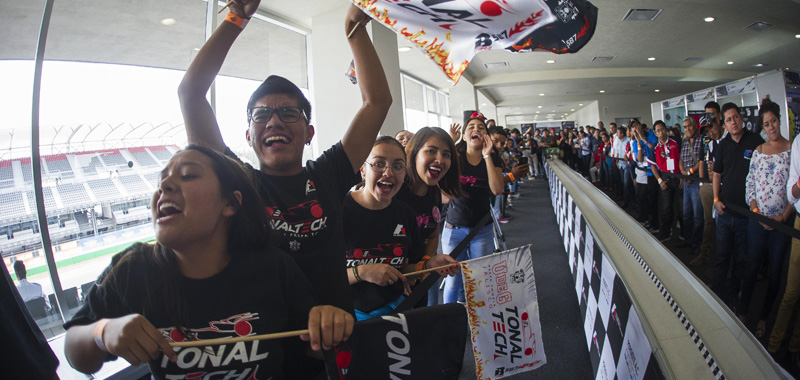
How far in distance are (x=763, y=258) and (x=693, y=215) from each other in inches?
69.4

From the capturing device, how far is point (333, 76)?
4949mm

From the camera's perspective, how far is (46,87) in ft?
7.08

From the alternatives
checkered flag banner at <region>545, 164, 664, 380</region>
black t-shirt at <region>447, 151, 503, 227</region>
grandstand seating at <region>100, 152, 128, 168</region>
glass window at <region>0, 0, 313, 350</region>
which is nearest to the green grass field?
glass window at <region>0, 0, 313, 350</region>

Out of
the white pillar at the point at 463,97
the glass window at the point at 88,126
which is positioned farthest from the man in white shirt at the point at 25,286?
the white pillar at the point at 463,97

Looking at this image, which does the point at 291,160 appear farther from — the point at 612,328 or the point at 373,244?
the point at 612,328

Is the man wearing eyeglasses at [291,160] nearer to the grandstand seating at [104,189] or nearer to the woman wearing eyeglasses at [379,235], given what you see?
the woman wearing eyeglasses at [379,235]

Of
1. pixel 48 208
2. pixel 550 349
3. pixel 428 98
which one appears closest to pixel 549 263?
pixel 550 349

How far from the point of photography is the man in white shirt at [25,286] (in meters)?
1.97

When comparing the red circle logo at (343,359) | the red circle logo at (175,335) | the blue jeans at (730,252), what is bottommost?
the blue jeans at (730,252)

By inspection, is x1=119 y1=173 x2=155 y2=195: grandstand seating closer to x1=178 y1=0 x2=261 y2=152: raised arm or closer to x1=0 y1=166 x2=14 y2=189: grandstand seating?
x1=0 y1=166 x2=14 y2=189: grandstand seating

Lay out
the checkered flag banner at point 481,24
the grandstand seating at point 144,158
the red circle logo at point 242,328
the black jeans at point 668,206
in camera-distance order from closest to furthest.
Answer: the red circle logo at point 242,328 → the checkered flag banner at point 481,24 → the grandstand seating at point 144,158 → the black jeans at point 668,206

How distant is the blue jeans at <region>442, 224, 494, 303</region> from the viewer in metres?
2.44

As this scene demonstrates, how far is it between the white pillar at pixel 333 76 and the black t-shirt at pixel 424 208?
9.73 feet

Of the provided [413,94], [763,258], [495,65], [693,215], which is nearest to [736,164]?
[763,258]
